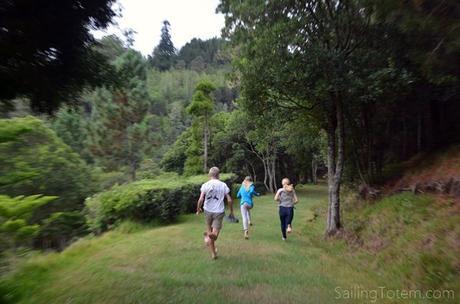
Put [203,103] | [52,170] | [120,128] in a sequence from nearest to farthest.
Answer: [52,170] < [120,128] < [203,103]

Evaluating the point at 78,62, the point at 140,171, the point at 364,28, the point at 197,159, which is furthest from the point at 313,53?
the point at 140,171

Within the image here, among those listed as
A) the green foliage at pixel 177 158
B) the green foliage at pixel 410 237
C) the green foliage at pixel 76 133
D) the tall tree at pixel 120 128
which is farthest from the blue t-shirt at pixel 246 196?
the green foliage at pixel 177 158

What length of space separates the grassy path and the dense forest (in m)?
0.95

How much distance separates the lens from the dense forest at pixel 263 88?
484cm

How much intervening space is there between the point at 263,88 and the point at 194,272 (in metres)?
7.59

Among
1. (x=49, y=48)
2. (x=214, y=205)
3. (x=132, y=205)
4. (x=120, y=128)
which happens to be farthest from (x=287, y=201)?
(x=120, y=128)

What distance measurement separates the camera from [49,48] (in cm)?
467

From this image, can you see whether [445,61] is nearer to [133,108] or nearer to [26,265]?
[26,265]

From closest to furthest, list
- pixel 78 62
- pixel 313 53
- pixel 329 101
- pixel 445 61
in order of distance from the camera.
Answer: pixel 78 62 → pixel 445 61 → pixel 313 53 → pixel 329 101

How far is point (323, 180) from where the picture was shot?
5791 centimetres

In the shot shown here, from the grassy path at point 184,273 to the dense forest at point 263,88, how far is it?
947 mm

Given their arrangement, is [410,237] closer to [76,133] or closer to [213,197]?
[213,197]

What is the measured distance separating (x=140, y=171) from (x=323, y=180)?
2751 cm

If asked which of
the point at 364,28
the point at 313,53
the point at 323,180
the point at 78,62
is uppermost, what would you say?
the point at 364,28
